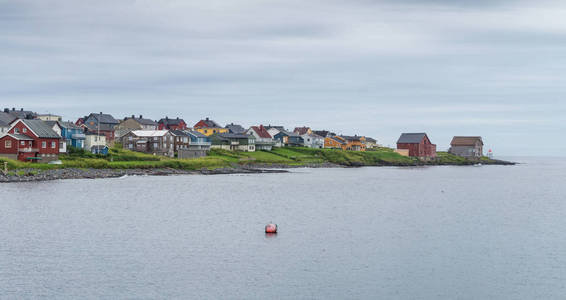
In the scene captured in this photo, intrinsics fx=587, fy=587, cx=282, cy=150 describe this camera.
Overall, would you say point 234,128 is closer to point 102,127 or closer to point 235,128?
point 235,128

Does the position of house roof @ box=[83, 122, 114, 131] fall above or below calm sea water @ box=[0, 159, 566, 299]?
above

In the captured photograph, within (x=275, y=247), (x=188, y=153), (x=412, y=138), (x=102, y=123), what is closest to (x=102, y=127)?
(x=102, y=123)

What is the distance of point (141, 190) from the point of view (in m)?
78.6

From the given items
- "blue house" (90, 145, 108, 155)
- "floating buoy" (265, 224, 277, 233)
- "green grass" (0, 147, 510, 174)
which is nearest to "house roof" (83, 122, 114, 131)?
"green grass" (0, 147, 510, 174)

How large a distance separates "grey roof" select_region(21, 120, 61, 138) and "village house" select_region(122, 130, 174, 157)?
29.2 metres

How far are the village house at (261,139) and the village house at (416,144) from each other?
49519 mm

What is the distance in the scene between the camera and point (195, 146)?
144250 mm

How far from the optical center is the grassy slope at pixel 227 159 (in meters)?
103

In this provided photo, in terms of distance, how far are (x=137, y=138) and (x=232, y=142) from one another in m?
31.6

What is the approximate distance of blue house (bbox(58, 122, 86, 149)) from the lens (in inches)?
4505

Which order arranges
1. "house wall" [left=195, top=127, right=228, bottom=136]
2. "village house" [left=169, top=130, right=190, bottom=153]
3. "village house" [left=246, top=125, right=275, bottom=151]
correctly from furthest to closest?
1. "house wall" [left=195, top=127, right=228, bottom=136]
2. "village house" [left=246, top=125, right=275, bottom=151]
3. "village house" [left=169, top=130, right=190, bottom=153]

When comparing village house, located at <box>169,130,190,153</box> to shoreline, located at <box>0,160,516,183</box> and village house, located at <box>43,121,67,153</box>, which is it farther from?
village house, located at <box>43,121,67,153</box>

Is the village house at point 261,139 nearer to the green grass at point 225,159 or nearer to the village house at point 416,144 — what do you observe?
the green grass at point 225,159

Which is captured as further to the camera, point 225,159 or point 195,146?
point 195,146
